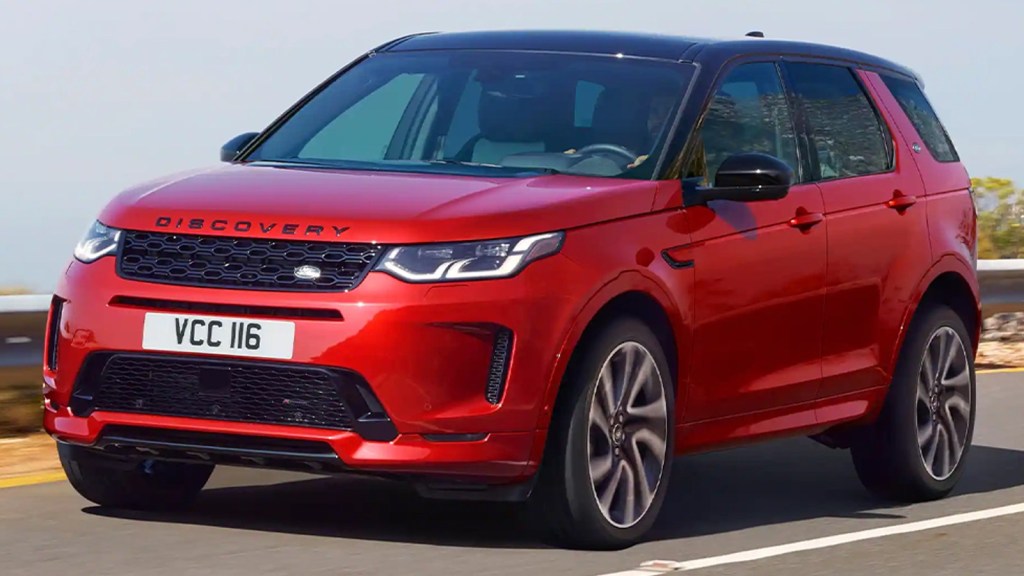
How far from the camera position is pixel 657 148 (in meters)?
7.74

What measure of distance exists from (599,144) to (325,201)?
128cm

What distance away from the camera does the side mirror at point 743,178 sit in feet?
25.3

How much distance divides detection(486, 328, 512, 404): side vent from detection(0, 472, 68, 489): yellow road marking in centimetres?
242

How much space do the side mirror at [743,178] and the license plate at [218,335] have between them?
1670mm

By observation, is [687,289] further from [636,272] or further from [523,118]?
[523,118]

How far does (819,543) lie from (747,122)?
1642 mm

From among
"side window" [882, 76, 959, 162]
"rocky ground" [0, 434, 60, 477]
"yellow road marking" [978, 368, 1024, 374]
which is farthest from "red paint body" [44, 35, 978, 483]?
"yellow road marking" [978, 368, 1024, 374]

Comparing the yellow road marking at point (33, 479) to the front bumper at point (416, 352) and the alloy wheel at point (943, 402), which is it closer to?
the front bumper at point (416, 352)

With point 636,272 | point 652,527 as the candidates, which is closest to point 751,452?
point 652,527

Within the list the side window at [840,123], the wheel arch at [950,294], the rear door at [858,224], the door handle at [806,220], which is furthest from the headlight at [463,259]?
the wheel arch at [950,294]

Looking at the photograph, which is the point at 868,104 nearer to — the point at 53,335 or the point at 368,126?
the point at 368,126

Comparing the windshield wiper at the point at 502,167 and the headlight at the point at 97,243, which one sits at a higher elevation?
the windshield wiper at the point at 502,167

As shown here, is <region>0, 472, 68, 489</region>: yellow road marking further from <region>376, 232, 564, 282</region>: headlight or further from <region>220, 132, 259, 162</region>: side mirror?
<region>376, 232, 564, 282</region>: headlight

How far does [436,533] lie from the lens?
24.6 ft
